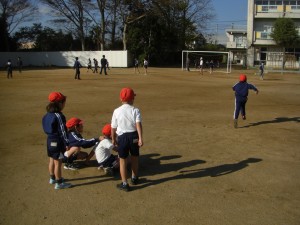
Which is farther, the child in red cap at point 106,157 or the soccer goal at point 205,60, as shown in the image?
the soccer goal at point 205,60

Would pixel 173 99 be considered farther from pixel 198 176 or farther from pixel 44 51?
pixel 44 51

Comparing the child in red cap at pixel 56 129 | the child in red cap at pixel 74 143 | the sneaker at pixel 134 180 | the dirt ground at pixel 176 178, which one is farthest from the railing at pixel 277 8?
the child in red cap at pixel 56 129

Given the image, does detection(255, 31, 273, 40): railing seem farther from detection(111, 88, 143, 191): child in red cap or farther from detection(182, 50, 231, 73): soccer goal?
detection(111, 88, 143, 191): child in red cap

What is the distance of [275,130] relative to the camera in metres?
10.2

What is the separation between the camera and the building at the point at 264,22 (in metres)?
49.8

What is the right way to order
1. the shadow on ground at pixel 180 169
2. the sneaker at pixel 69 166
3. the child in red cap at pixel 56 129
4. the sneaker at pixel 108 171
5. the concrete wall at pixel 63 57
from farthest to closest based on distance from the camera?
the concrete wall at pixel 63 57
the sneaker at pixel 69 166
the sneaker at pixel 108 171
the shadow on ground at pixel 180 169
the child in red cap at pixel 56 129

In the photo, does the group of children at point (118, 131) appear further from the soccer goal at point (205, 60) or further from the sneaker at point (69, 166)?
the soccer goal at point (205, 60)

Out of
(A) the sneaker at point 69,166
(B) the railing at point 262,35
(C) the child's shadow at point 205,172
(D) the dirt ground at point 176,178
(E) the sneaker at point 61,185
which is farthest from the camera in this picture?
(B) the railing at point 262,35

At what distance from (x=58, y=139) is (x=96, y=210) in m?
1.26

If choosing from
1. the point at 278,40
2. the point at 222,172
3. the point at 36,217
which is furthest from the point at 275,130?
the point at 278,40

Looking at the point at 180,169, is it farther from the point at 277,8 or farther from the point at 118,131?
the point at 277,8

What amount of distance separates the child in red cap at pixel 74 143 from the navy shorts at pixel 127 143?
1116 mm

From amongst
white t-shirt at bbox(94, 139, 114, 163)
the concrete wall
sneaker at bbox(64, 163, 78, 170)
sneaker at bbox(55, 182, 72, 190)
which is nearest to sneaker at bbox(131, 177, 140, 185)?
white t-shirt at bbox(94, 139, 114, 163)

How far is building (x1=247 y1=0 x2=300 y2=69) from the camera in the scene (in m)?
49.8
